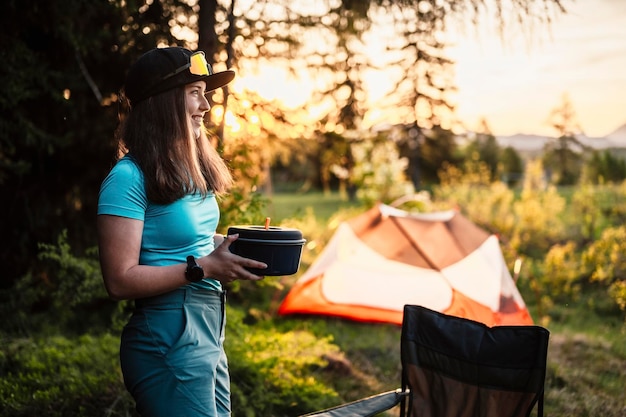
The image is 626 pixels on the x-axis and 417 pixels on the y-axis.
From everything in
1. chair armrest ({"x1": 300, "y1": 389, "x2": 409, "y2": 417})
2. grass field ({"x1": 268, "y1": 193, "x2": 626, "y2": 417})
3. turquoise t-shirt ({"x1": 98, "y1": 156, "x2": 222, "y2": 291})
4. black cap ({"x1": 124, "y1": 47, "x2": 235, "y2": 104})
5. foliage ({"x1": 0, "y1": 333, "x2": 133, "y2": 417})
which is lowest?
grass field ({"x1": 268, "y1": 193, "x2": 626, "y2": 417})

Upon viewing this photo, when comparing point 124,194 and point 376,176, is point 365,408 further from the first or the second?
point 376,176

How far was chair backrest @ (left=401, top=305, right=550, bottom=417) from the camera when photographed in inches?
82.0

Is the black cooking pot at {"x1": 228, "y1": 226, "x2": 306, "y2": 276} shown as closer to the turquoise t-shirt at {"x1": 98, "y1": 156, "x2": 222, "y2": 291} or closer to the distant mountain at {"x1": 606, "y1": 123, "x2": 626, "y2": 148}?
the turquoise t-shirt at {"x1": 98, "y1": 156, "x2": 222, "y2": 291}

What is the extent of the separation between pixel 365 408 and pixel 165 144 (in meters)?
1.24

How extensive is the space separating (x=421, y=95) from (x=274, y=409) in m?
19.4

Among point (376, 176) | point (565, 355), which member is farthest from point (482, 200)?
point (565, 355)

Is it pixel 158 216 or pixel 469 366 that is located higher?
pixel 158 216

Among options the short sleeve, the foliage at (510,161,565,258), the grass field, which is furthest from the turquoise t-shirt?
the foliage at (510,161,565,258)

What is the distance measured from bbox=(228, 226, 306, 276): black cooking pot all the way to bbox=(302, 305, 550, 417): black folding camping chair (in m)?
0.82

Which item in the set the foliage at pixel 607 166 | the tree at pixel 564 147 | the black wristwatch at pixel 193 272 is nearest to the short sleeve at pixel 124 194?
the black wristwatch at pixel 193 272

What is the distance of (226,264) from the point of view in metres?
1.42

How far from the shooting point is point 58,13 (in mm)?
3607

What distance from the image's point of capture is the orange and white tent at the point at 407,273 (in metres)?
4.95

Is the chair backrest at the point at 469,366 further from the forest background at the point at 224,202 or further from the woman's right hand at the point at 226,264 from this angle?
the woman's right hand at the point at 226,264
